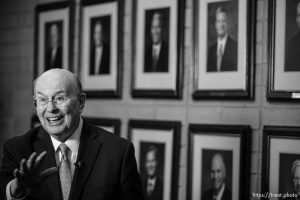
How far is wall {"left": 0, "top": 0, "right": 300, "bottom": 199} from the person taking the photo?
9.18 ft

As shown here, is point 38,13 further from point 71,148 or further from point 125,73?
point 71,148

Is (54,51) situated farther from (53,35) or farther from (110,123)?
(110,123)

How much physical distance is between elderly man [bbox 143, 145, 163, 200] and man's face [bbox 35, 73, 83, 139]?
1.10 meters

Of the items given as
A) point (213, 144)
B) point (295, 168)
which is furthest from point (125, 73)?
point (295, 168)

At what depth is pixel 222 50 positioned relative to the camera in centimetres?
296

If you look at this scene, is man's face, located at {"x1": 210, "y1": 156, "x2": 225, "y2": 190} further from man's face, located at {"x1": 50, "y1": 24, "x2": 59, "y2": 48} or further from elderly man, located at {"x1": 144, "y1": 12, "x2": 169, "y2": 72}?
man's face, located at {"x1": 50, "y1": 24, "x2": 59, "y2": 48}

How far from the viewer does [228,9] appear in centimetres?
295

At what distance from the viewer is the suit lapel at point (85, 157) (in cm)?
220

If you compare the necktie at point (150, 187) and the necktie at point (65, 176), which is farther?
the necktie at point (150, 187)

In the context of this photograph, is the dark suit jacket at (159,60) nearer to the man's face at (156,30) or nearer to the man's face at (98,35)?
the man's face at (156,30)

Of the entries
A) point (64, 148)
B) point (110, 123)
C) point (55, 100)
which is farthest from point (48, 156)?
point (110, 123)

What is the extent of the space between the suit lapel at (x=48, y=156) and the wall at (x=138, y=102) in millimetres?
1101

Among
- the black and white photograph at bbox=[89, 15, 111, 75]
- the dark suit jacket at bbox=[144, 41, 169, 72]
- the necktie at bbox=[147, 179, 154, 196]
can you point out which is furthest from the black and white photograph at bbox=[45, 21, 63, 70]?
the necktie at bbox=[147, 179, 154, 196]

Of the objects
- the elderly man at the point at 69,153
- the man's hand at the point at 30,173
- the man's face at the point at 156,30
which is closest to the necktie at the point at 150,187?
the elderly man at the point at 69,153
